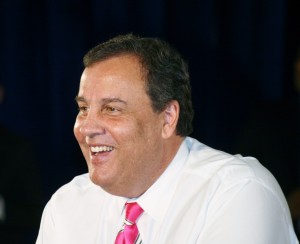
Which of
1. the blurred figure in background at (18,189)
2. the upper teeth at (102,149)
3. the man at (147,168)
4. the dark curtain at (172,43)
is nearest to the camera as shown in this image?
the man at (147,168)

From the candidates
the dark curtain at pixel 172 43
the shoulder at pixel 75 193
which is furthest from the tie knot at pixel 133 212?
the dark curtain at pixel 172 43

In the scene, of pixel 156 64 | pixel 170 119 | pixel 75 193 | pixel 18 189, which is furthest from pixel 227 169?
pixel 18 189

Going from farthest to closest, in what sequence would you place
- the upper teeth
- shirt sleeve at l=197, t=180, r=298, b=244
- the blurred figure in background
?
1. the blurred figure in background
2. the upper teeth
3. shirt sleeve at l=197, t=180, r=298, b=244

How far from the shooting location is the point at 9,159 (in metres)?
2.96

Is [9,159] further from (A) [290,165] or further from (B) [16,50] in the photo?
(A) [290,165]

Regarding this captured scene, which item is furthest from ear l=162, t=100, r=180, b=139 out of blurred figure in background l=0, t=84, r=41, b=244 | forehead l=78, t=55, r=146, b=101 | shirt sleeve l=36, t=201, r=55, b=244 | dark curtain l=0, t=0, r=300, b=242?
dark curtain l=0, t=0, r=300, b=242

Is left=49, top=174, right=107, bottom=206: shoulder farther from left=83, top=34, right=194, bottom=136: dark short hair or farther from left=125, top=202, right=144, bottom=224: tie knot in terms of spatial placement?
left=83, top=34, right=194, bottom=136: dark short hair

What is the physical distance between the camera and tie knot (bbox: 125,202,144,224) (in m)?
1.83

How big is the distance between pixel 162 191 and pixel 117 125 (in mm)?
220

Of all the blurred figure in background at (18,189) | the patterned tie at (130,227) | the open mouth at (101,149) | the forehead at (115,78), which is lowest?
the blurred figure in background at (18,189)

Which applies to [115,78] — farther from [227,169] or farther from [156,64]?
[227,169]

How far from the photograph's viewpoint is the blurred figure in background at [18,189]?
2.90 meters

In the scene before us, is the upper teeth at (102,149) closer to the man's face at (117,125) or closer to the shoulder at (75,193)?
the man's face at (117,125)

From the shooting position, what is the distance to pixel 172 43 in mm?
3236
